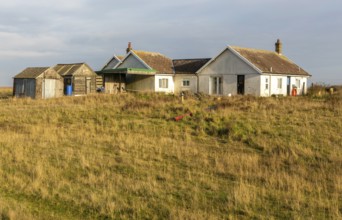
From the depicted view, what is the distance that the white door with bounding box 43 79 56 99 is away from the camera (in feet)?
115

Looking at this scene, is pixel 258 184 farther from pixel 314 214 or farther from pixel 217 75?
pixel 217 75

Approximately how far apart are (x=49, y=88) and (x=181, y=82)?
12965 millimetres

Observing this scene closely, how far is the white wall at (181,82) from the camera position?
1491 inches

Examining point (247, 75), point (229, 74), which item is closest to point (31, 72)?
point (229, 74)

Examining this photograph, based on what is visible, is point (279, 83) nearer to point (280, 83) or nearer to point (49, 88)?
point (280, 83)

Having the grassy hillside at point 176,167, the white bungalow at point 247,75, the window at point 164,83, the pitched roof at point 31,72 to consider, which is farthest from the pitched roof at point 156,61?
the grassy hillside at point 176,167

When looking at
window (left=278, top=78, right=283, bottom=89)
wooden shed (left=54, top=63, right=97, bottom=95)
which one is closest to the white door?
wooden shed (left=54, top=63, right=97, bottom=95)

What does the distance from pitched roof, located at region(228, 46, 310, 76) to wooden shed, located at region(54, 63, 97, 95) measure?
14584mm

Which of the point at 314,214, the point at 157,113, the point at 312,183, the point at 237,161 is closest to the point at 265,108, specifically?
the point at 157,113

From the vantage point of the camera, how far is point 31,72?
35781 mm

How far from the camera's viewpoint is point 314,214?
6.40 m

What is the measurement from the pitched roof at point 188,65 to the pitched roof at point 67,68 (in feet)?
33.1

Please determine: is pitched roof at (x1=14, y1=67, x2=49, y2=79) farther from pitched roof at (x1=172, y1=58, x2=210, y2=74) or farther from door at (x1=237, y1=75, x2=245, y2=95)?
door at (x1=237, y1=75, x2=245, y2=95)

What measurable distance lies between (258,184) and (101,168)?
390 centimetres
